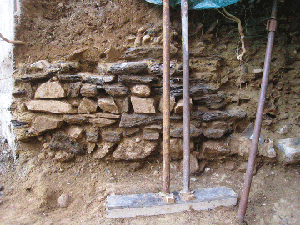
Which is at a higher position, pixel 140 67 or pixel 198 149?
pixel 140 67

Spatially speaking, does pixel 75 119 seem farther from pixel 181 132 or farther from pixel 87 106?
pixel 181 132

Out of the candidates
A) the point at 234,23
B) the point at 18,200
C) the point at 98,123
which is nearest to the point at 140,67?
the point at 98,123

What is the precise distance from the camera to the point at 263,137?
8.39ft

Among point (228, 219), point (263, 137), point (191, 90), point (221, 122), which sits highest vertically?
point (191, 90)

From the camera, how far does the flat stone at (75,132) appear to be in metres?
2.64

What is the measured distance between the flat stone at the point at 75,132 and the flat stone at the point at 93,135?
10 centimetres

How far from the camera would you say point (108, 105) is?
2553mm

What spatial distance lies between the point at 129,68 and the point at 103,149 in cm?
107

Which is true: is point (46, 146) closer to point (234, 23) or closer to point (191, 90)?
point (191, 90)

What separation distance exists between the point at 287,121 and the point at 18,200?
3426 mm

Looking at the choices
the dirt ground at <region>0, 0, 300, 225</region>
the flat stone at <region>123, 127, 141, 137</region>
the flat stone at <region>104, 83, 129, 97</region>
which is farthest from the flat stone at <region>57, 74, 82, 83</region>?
the flat stone at <region>123, 127, 141, 137</region>

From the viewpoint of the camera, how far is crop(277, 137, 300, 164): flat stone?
7.78ft

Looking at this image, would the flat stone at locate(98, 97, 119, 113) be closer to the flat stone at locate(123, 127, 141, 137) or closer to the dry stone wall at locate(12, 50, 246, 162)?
the dry stone wall at locate(12, 50, 246, 162)

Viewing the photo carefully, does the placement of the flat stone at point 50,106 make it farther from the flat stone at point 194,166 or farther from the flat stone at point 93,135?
the flat stone at point 194,166
